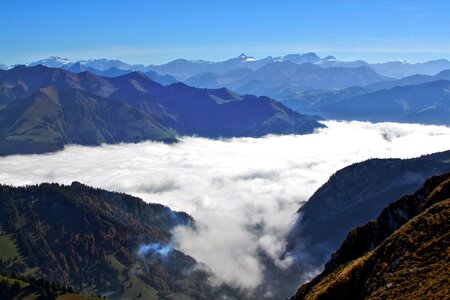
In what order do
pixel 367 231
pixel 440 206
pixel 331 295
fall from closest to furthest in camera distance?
pixel 440 206, pixel 331 295, pixel 367 231

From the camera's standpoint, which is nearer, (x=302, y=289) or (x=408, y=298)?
(x=408, y=298)

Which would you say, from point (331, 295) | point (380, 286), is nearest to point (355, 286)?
point (331, 295)

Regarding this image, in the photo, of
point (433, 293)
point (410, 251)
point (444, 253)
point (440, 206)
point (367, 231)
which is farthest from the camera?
point (367, 231)

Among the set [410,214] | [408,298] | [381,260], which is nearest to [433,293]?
[408,298]

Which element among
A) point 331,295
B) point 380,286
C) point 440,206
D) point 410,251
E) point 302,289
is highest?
point 440,206

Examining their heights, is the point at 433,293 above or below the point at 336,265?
above

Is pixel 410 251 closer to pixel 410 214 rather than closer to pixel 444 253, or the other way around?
pixel 444 253
